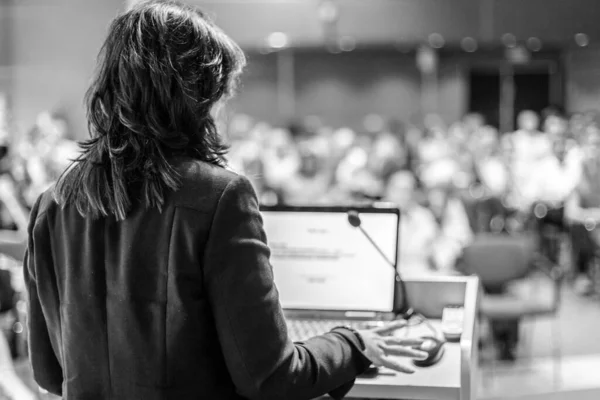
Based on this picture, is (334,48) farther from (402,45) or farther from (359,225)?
(359,225)

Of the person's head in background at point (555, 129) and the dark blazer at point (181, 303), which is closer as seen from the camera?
the dark blazer at point (181, 303)

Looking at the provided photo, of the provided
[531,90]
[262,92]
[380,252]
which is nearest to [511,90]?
[531,90]

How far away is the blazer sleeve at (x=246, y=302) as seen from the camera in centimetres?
125

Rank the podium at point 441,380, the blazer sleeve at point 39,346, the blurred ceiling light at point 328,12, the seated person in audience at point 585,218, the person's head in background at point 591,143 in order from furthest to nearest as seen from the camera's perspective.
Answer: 1. the blurred ceiling light at point 328,12
2. the person's head in background at point 591,143
3. the seated person in audience at point 585,218
4. the podium at point 441,380
5. the blazer sleeve at point 39,346

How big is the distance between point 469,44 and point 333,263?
37.7 ft

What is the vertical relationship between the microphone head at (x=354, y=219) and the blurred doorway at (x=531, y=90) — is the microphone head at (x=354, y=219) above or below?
→ below

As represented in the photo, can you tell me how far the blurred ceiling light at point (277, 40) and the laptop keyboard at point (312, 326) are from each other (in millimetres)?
11018

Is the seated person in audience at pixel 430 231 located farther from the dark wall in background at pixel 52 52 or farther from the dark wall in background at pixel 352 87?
the dark wall in background at pixel 52 52

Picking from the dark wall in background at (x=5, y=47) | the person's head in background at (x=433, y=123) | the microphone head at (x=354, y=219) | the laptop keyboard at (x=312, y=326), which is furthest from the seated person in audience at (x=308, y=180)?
the dark wall in background at (x=5, y=47)

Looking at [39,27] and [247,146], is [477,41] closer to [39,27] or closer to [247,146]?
[247,146]

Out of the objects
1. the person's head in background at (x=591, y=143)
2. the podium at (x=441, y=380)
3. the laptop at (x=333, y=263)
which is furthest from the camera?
the person's head in background at (x=591, y=143)

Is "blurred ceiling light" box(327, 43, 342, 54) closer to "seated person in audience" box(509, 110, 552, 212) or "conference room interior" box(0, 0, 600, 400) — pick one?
"conference room interior" box(0, 0, 600, 400)

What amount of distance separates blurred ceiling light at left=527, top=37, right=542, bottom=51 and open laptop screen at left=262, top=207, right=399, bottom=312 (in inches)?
452

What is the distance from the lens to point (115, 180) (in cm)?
129
